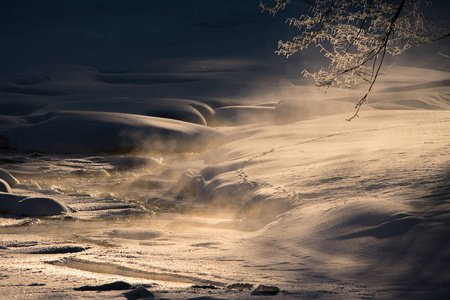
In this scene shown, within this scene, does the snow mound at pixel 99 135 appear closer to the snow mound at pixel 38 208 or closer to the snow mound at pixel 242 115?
the snow mound at pixel 242 115

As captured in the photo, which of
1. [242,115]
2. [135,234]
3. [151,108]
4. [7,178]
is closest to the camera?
[135,234]

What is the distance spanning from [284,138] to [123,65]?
13804mm

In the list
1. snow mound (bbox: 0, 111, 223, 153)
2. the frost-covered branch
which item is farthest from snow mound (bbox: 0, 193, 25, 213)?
snow mound (bbox: 0, 111, 223, 153)

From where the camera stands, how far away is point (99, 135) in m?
8.23

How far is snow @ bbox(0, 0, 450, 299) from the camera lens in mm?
2559

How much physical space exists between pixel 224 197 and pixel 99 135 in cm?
395

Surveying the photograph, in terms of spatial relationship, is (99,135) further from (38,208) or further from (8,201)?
(38,208)

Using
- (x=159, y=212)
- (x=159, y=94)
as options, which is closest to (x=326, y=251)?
(x=159, y=212)

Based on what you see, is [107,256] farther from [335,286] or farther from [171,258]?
[335,286]

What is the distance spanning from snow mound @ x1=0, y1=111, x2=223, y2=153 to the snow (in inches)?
0.8

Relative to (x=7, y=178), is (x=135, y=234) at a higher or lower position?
lower

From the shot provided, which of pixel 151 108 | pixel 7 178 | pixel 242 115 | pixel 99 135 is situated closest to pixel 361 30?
pixel 7 178

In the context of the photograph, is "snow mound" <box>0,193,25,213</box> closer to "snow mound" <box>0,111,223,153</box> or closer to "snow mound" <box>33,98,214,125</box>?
"snow mound" <box>0,111,223,153</box>

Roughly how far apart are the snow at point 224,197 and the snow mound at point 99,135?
0.02 m
